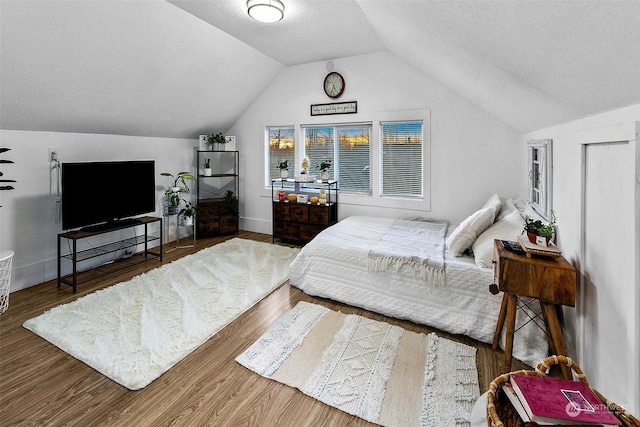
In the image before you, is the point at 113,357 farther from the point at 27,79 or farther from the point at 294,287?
the point at 27,79

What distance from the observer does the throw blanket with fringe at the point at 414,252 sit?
8.33 feet

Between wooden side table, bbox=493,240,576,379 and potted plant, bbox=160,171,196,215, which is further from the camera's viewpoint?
potted plant, bbox=160,171,196,215

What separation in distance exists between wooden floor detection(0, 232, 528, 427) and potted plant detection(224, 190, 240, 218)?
2980 mm

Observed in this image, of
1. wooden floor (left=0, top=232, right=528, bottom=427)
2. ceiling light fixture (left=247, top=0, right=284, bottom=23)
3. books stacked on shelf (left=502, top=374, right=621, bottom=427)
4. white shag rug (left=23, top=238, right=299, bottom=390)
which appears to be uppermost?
ceiling light fixture (left=247, top=0, right=284, bottom=23)

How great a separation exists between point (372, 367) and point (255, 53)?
406cm

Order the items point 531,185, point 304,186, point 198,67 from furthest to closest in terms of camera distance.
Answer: point 304,186, point 198,67, point 531,185

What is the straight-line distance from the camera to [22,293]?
3.15 meters

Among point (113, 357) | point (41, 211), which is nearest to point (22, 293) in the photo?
point (41, 211)

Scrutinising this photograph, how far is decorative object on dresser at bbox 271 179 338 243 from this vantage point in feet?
14.7

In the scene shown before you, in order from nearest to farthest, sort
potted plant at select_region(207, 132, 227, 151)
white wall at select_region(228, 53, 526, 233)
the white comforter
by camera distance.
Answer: the white comforter < white wall at select_region(228, 53, 526, 233) < potted plant at select_region(207, 132, 227, 151)

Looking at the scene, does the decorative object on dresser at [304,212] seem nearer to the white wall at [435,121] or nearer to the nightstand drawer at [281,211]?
the nightstand drawer at [281,211]

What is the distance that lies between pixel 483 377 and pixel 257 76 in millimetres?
4595

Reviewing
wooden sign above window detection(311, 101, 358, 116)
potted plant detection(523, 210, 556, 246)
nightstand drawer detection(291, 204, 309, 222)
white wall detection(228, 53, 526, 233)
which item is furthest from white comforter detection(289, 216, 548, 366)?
wooden sign above window detection(311, 101, 358, 116)

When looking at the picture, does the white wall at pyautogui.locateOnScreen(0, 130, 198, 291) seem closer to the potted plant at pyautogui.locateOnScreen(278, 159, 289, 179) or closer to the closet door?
the potted plant at pyautogui.locateOnScreen(278, 159, 289, 179)
